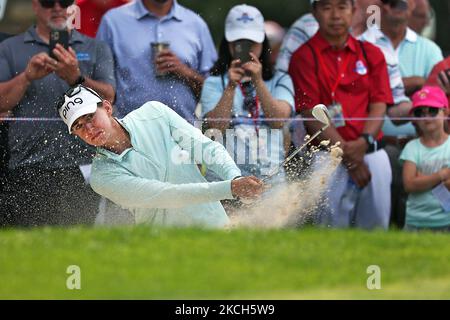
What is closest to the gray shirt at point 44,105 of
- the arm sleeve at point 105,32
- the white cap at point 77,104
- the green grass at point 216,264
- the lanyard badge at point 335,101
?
the arm sleeve at point 105,32

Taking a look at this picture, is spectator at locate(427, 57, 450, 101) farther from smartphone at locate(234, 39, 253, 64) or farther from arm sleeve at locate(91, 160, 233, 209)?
arm sleeve at locate(91, 160, 233, 209)

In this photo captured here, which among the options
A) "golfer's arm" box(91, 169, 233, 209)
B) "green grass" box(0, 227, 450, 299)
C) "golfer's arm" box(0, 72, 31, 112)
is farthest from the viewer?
"golfer's arm" box(0, 72, 31, 112)

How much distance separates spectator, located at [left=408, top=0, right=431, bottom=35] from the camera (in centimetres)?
1066

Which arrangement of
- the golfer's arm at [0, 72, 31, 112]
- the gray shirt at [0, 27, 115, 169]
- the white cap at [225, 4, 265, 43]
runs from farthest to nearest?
the white cap at [225, 4, 265, 43], the gray shirt at [0, 27, 115, 169], the golfer's arm at [0, 72, 31, 112]

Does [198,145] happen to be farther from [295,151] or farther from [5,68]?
[5,68]

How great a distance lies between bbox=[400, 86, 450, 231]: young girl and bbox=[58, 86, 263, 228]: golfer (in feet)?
6.74

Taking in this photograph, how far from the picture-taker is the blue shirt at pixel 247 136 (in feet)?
31.9

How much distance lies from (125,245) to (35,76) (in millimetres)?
1734

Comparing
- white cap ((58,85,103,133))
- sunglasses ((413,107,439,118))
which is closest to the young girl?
sunglasses ((413,107,439,118))

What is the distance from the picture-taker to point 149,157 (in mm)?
8680

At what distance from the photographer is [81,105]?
8.39 metres

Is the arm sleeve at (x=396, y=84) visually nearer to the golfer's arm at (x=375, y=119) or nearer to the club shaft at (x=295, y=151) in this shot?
the golfer's arm at (x=375, y=119)

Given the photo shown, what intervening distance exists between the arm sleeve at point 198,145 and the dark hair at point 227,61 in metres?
1.11

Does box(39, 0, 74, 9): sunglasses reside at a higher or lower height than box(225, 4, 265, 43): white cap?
higher
